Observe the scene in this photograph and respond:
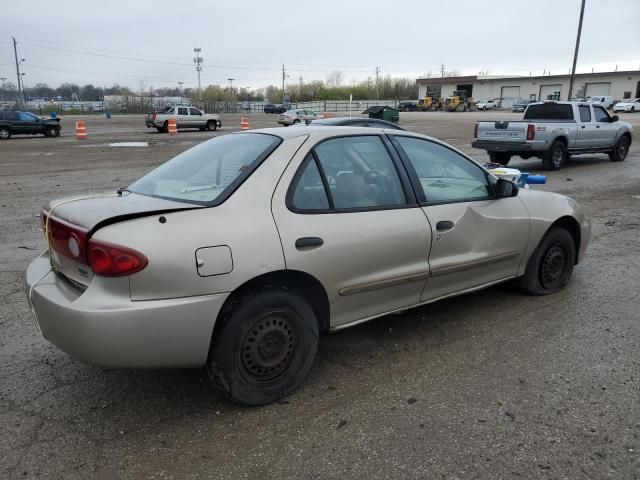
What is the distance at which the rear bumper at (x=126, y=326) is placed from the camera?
259 centimetres

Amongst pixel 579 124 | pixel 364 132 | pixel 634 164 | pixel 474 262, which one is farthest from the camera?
pixel 634 164

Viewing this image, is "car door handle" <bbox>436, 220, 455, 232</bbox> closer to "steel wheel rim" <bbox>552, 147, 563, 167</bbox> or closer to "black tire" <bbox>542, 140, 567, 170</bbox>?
"black tire" <bbox>542, 140, 567, 170</bbox>

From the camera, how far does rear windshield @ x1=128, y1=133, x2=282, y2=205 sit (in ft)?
10.2

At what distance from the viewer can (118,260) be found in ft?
8.54

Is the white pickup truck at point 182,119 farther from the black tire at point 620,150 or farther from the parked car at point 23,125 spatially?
the black tire at point 620,150

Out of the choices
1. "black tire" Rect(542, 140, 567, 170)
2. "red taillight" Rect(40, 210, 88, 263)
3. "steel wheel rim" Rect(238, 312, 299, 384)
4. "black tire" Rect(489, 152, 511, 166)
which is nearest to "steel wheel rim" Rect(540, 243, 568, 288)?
"steel wheel rim" Rect(238, 312, 299, 384)

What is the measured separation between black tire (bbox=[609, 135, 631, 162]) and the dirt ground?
13636mm

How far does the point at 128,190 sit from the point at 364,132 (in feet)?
5.35

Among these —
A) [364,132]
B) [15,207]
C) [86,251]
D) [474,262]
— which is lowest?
[15,207]

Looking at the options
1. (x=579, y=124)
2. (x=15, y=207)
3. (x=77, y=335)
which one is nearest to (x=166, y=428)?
(x=77, y=335)

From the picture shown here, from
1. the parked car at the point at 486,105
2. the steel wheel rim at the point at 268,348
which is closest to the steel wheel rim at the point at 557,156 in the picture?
the steel wheel rim at the point at 268,348

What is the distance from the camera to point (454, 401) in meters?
3.14

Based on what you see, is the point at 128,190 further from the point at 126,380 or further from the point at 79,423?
the point at 79,423

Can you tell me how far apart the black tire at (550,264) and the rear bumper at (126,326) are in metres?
2.98
